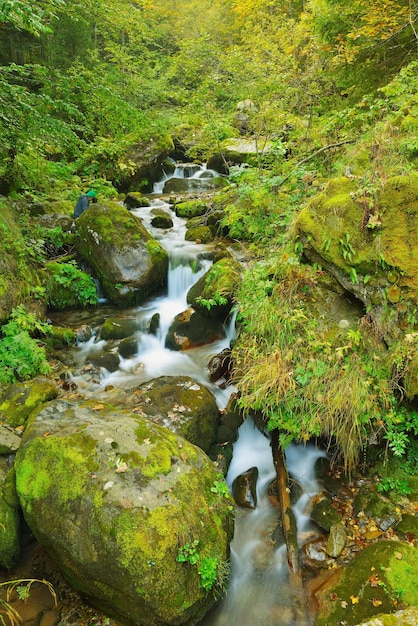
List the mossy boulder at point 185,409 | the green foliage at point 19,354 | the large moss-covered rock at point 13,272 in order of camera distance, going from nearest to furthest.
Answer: the mossy boulder at point 185,409 → the green foliage at point 19,354 → the large moss-covered rock at point 13,272

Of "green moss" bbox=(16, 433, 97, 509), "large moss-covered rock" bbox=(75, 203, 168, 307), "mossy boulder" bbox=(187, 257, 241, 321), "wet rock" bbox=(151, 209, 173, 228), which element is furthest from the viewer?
"wet rock" bbox=(151, 209, 173, 228)

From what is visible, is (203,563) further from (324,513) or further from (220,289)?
(220,289)

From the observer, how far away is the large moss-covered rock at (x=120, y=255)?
8.88 meters

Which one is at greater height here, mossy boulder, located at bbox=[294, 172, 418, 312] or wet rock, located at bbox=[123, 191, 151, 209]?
mossy boulder, located at bbox=[294, 172, 418, 312]

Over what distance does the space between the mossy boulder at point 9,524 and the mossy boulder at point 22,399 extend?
3.17 ft

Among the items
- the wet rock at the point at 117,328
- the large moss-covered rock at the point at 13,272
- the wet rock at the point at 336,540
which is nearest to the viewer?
the wet rock at the point at 336,540

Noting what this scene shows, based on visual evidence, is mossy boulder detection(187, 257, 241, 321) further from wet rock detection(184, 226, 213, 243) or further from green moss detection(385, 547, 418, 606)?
green moss detection(385, 547, 418, 606)

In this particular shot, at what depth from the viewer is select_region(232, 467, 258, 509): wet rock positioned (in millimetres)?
4711

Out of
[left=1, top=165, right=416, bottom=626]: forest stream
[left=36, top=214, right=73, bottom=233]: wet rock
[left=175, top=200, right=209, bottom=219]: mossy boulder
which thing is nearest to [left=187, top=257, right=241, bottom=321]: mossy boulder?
[left=1, top=165, right=416, bottom=626]: forest stream

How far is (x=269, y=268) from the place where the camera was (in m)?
5.36

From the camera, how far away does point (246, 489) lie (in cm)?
480

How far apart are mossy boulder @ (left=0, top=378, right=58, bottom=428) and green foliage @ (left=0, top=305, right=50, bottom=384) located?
0.54 meters

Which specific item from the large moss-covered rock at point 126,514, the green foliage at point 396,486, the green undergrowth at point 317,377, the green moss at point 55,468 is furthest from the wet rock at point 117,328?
the green foliage at point 396,486

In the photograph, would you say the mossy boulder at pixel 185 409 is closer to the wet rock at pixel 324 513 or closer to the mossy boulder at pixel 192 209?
the wet rock at pixel 324 513
